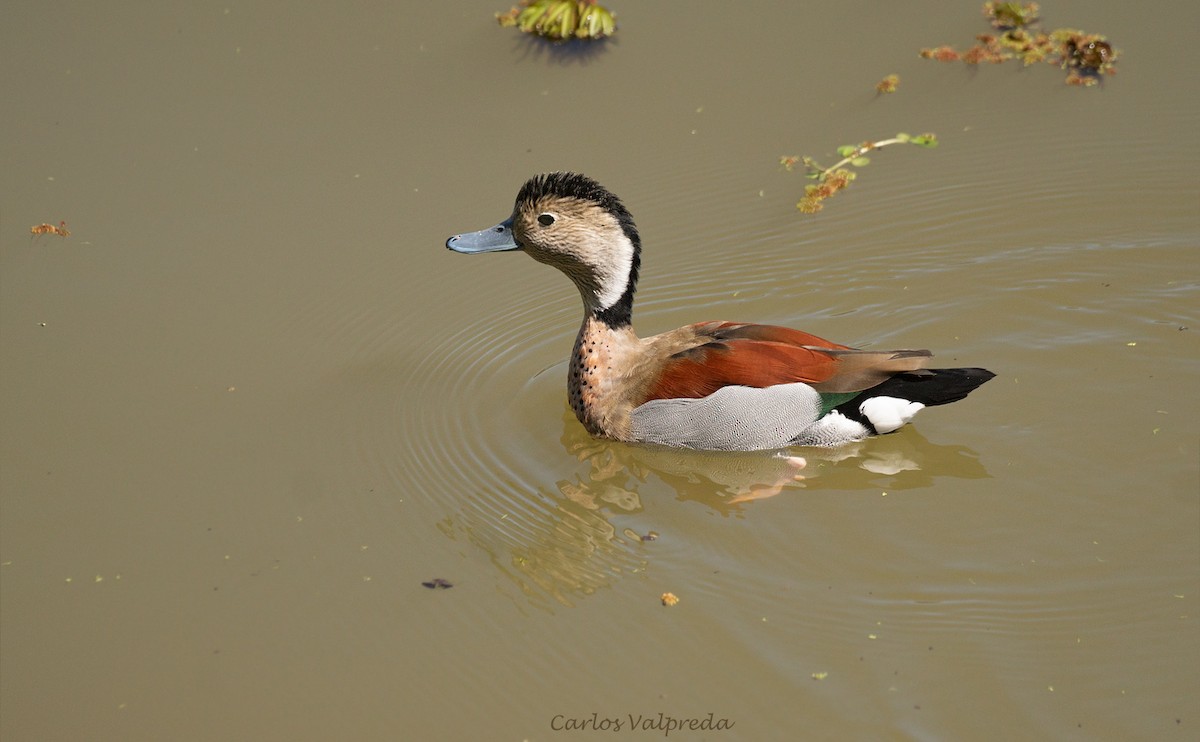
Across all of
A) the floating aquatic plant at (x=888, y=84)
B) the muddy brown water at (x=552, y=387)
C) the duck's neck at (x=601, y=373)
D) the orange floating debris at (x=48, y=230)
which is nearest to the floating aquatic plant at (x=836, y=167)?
the muddy brown water at (x=552, y=387)

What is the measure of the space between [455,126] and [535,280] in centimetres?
185

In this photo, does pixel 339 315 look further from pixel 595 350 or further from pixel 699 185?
pixel 699 185

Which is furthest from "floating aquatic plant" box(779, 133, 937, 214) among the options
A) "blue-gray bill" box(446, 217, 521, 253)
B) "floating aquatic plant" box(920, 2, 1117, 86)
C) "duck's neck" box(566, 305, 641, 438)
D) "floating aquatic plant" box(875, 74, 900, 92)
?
"blue-gray bill" box(446, 217, 521, 253)

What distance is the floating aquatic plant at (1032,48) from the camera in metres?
8.85

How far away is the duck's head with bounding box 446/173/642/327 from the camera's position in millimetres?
6430

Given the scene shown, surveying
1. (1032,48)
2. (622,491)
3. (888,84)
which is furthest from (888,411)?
(1032,48)

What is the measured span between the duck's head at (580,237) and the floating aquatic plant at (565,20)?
3.25 meters

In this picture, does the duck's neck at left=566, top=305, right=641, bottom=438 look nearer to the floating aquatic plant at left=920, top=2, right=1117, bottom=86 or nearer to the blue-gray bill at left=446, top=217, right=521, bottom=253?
the blue-gray bill at left=446, top=217, right=521, bottom=253

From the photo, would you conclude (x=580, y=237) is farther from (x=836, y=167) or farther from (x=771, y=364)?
(x=836, y=167)

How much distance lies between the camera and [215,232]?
805cm

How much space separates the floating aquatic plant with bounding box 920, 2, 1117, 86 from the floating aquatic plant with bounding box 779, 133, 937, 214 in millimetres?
1085

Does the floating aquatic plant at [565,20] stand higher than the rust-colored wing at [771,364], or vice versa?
the floating aquatic plant at [565,20]

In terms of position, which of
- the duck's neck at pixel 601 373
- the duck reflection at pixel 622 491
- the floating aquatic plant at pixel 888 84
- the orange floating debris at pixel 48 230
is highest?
the floating aquatic plant at pixel 888 84

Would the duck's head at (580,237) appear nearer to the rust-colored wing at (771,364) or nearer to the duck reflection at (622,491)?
the rust-colored wing at (771,364)
